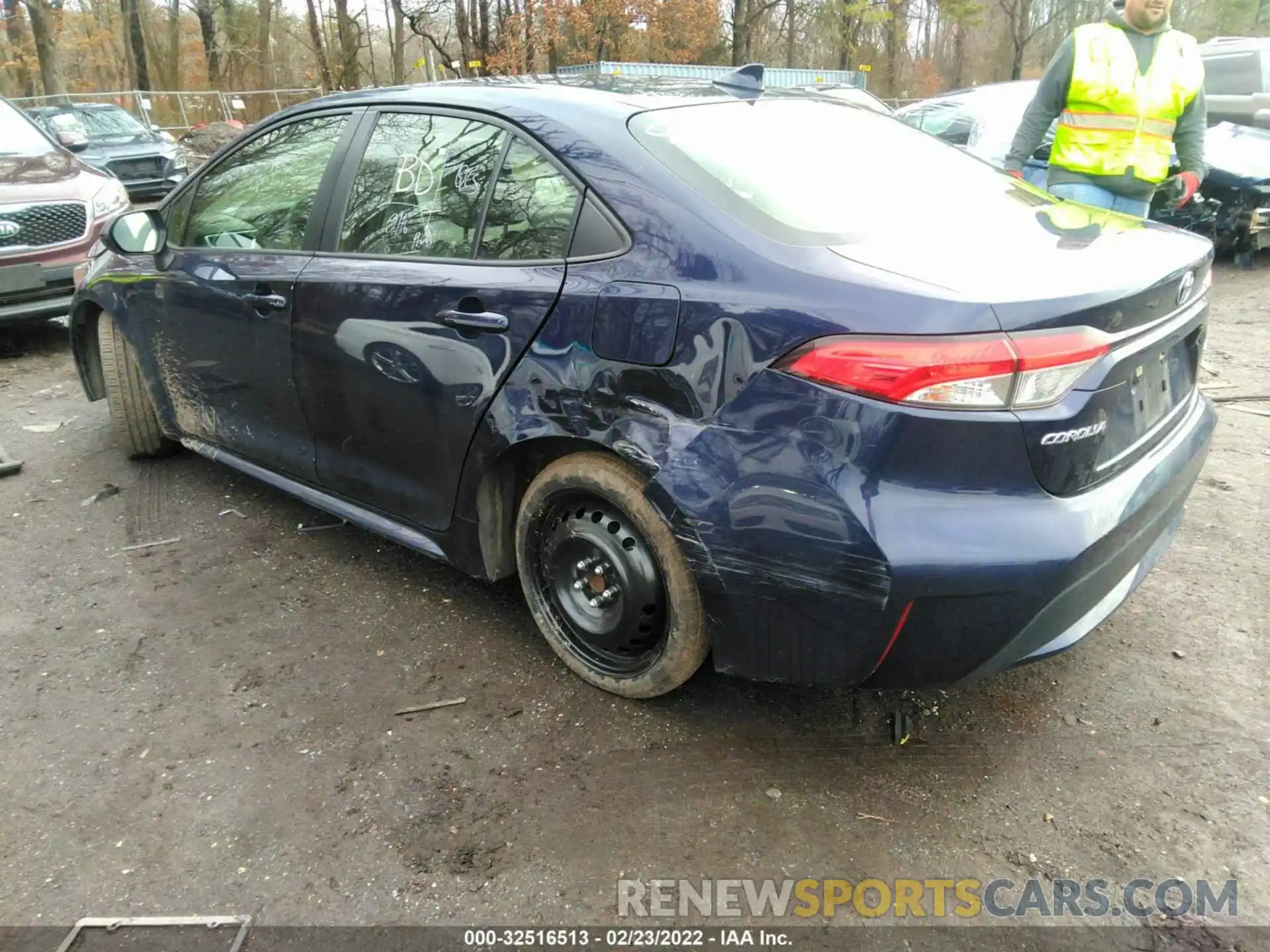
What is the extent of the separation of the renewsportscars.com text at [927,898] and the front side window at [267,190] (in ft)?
7.75

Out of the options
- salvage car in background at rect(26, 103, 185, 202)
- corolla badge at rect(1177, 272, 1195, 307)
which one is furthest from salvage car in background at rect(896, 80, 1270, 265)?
salvage car in background at rect(26, 103, 185, 202)

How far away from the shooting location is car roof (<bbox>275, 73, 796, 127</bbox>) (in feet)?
8.57

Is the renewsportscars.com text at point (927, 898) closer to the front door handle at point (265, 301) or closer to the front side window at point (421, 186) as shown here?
the front side window at point (421, 186)

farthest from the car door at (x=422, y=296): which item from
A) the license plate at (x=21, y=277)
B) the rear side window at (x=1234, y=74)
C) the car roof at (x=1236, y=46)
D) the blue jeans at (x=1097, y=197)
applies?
the car roof at (x=1236, y=46)

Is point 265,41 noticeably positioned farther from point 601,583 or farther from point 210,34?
point 601,583

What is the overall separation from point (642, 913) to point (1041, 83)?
4.13 meters

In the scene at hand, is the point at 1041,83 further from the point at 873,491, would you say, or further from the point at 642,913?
the point at 642,913

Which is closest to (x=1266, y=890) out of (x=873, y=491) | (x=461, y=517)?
(x=873, y=491)

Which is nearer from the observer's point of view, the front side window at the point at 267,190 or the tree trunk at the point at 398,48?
the front side window at the point at 267,190

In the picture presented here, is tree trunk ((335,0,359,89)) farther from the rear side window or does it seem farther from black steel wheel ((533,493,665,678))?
black steel wheel ((533,493,665,678))

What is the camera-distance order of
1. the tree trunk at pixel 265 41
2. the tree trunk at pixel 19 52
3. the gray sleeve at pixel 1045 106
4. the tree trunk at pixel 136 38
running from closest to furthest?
the gray sleeve at pixel 1045 106
the tree trunk at pixel 136 38
the tree trunk at pixel 265 41
the tree trunk at pixel 19 52

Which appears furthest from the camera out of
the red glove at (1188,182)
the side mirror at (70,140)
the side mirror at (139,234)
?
the side mirror at (70,140)

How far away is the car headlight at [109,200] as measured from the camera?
6.75 m

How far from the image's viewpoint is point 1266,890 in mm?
1997
